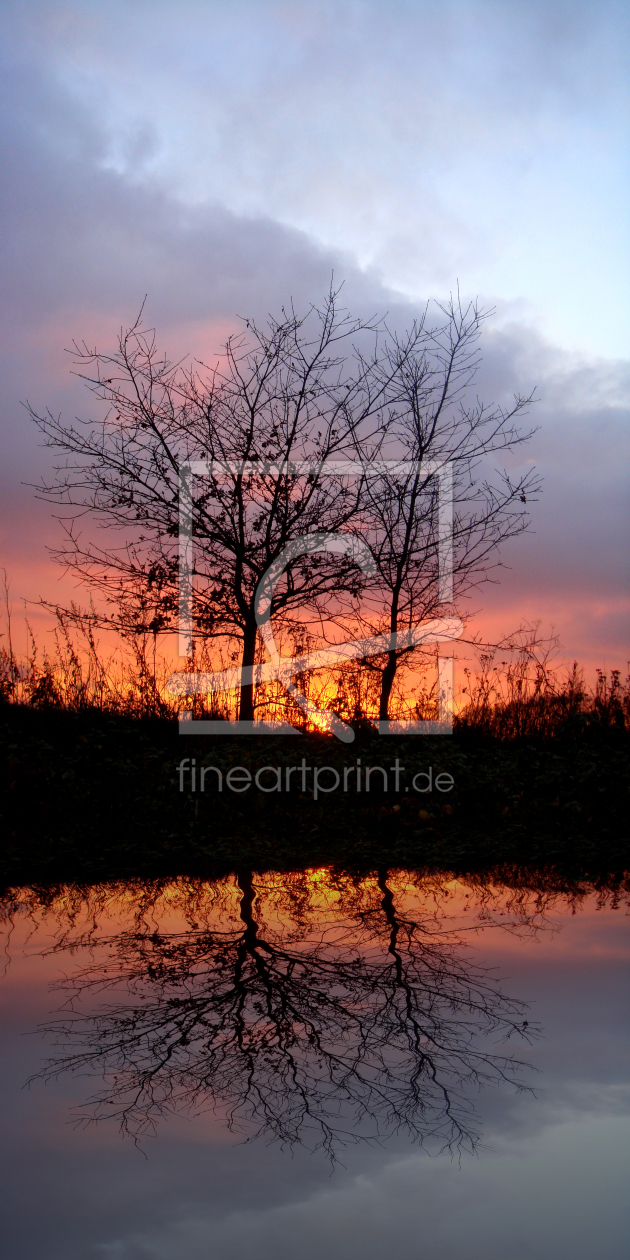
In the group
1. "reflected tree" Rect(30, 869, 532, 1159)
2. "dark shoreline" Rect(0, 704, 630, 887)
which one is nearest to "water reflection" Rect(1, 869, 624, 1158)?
"reflected tree" Rect(30, 869, 532, 1159)

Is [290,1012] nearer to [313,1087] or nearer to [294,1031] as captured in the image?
[294,1031]

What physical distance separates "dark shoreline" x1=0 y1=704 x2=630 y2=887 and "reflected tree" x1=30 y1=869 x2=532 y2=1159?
1.80 metres

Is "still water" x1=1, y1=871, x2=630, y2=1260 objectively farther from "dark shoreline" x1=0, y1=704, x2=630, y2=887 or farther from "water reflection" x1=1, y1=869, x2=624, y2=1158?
"dark shoreline" x1=0, y1=704, x2=630, y2=887

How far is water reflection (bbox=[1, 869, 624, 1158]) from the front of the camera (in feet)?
9.37

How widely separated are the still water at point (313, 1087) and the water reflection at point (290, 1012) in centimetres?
1

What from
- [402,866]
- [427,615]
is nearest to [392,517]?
[427,615]

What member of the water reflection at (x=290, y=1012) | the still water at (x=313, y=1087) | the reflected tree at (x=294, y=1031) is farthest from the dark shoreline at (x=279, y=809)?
the reflected tree at (x=294, y=1031)

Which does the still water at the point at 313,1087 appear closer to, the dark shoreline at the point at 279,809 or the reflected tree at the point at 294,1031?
the reflected tree at the point at 294,1031

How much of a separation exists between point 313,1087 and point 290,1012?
572 millimetres

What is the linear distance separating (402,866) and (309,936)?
6.36ft

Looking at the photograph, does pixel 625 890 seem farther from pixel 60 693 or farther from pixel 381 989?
pixel 60 693

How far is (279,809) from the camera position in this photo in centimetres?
812

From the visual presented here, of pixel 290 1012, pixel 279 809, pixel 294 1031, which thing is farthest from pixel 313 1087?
pixel 279 809

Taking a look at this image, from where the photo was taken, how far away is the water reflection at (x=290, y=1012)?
2857mm
